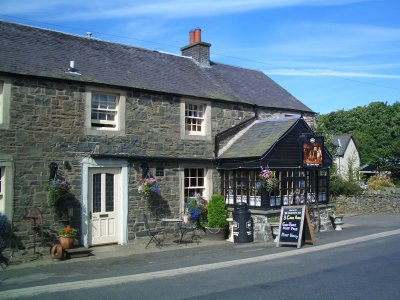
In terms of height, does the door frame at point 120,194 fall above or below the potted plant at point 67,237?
above

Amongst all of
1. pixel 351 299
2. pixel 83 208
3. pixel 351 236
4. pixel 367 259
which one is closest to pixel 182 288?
pixel 351 299

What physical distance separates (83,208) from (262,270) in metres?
6.22

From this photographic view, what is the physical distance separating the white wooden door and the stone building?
33mm

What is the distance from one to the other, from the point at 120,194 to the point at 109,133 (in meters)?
2.05

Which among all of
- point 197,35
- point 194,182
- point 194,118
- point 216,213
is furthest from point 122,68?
point 216,213

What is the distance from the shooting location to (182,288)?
8.23 m

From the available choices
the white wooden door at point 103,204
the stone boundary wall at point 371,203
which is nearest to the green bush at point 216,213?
the white wooden door at point 103,204

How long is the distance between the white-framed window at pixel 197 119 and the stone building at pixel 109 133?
0.13 feet

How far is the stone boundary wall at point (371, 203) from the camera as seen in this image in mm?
26531

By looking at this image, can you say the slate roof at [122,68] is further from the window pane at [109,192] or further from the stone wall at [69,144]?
the window pane at [109,192]

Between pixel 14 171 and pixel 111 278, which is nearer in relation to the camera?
pixel 111 278

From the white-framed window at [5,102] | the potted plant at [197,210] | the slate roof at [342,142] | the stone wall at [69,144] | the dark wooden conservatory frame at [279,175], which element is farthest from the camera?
the slate roof at [342,142]

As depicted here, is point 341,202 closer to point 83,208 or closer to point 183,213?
point 183,213

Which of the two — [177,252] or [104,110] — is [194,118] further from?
[177,252]
